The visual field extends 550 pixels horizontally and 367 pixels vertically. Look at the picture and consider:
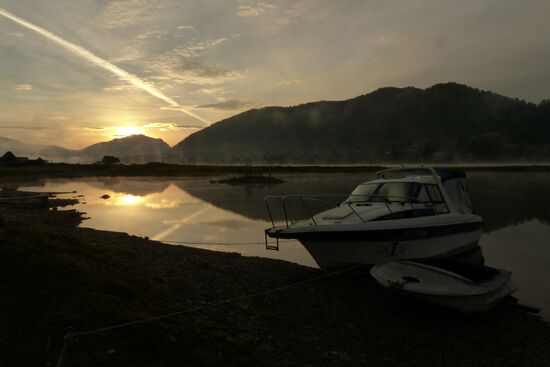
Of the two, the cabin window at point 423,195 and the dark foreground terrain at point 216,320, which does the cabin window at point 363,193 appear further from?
the dark foreground terrain at point 216,320

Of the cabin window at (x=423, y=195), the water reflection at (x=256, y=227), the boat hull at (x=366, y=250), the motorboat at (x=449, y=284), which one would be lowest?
the water reflection at (x=256, y=227)

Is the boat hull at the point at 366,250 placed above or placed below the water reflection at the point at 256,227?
above

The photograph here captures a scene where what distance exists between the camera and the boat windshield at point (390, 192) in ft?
42.4

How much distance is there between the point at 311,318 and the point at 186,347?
3.45m

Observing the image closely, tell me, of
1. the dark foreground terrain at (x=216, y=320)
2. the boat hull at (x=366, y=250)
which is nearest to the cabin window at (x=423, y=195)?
the boat hull at (x=366, y=250)

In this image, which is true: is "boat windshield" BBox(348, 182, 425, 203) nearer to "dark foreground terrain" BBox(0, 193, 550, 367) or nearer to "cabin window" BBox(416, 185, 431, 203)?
"cabin window" BBox(416, 185, 431, 203)

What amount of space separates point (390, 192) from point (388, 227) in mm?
2789

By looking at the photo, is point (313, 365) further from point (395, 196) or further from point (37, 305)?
point (395, 196)

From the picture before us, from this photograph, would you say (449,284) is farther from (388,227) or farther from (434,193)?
(434,193)

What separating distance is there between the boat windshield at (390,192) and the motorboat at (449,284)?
2.87 m

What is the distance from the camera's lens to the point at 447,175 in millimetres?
15125

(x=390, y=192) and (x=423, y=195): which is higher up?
(x=390, y=192)

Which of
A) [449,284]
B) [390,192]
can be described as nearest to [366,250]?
[449,284]

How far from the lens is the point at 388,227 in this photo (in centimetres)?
1082
